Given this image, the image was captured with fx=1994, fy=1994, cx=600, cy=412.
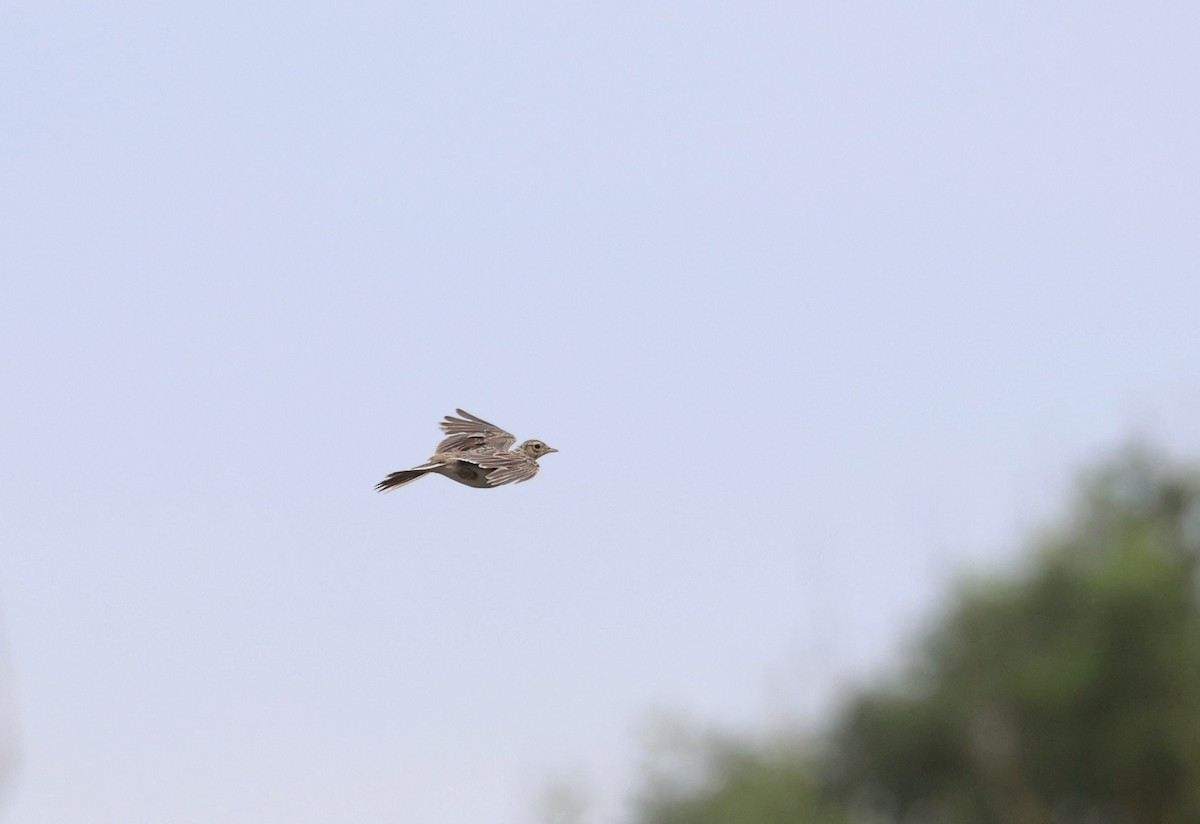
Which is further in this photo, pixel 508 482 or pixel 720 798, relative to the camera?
pixel 720 798

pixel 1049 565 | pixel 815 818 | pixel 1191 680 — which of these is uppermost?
pixel 1049 565

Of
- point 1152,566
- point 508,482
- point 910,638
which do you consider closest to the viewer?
point 508,482

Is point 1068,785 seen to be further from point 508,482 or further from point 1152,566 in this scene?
point 508,482

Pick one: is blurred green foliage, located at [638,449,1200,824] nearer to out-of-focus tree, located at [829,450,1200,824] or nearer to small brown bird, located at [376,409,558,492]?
out-of-focus tree, located at [829,450,1200,824]

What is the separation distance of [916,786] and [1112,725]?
5.99m

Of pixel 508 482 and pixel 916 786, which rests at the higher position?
pixel 916 786

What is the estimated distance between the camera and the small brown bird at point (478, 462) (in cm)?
1752

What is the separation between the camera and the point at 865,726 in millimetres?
58312

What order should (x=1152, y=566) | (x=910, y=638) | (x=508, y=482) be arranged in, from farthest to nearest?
(x=910, y=638) < (x=1152, y=566) < (x=508, y=482)

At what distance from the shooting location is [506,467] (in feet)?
58.6

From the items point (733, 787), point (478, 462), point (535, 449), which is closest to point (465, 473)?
point (478, 462)

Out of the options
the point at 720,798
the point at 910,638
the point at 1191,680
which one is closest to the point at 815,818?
the point at 720,798

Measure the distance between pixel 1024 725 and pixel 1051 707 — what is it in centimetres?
107

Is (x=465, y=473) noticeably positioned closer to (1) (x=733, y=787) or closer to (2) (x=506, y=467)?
(2) (x=506, y=467)
